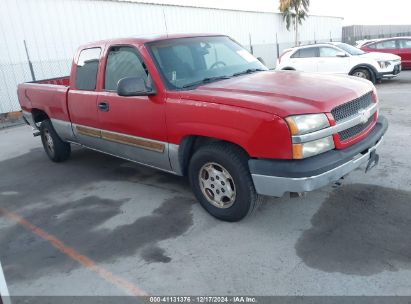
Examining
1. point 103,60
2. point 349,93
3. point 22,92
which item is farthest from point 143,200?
point 22,92

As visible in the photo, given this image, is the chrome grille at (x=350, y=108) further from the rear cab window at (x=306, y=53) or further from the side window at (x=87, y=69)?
the rear cab window at (x=306, y=53)

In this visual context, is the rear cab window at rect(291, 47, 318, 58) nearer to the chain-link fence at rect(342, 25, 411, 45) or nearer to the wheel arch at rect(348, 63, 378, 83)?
Result: the wheel arch at rect(348, 63, 378, 83)

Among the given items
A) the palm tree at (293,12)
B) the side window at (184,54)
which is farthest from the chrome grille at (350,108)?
the palm tree at (293,12)

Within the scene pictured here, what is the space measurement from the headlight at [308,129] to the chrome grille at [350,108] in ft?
0.68

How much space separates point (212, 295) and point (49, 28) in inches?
514

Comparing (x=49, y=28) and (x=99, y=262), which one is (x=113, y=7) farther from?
(x=99, y=262)

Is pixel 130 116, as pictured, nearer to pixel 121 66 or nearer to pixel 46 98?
pixel 121 66

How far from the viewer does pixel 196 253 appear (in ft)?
11.0

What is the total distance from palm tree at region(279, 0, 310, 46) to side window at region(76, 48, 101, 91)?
25.6 m

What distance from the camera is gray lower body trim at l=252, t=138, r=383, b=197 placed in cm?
309

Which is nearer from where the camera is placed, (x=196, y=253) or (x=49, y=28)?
(x=196, y=253)

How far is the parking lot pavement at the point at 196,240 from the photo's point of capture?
2.92 meters

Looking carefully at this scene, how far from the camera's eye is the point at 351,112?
3512 mm

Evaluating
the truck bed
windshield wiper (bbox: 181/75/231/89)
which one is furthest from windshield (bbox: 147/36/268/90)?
the truck bed
